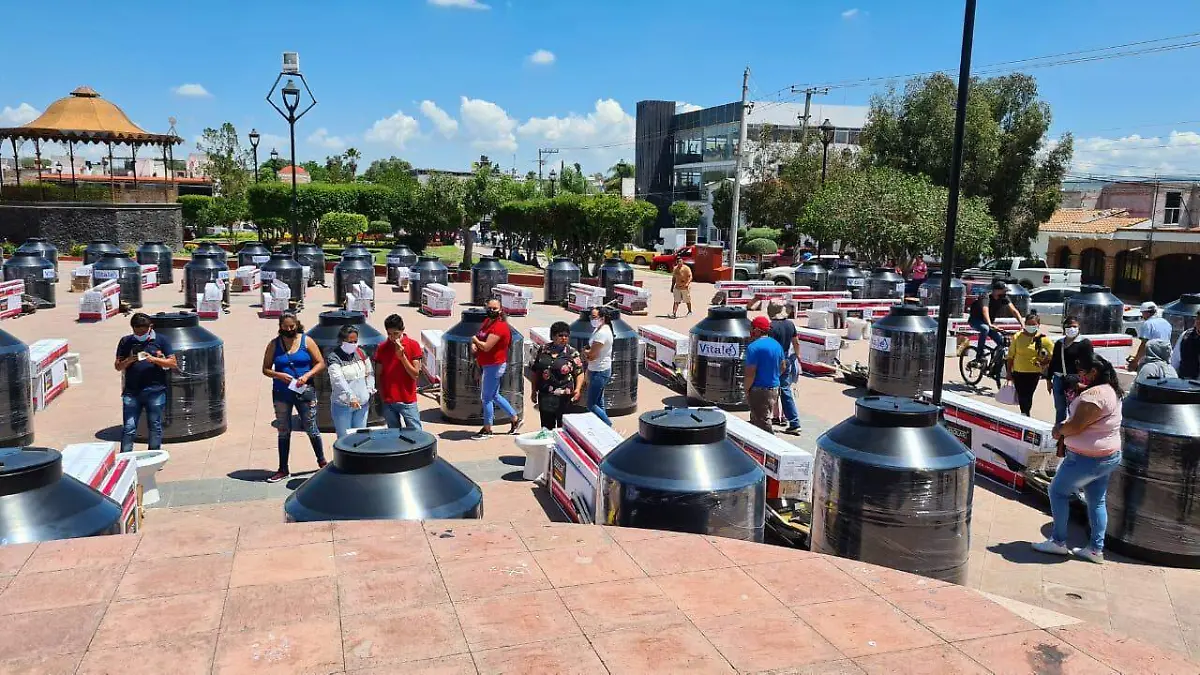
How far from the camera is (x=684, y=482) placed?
5.56m

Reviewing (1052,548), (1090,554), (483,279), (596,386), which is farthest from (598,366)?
(483,279)

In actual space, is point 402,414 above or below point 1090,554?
above

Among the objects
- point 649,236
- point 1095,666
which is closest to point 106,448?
point 1095,666

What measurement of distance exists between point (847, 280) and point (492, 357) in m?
18.5

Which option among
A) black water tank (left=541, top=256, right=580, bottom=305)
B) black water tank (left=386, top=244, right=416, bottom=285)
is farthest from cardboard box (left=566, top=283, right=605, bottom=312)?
black water tank (left=386, top=244, right=416, bottom=285)

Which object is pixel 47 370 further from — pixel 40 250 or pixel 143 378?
pixel 40 250

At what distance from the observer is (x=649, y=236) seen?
7394 cm

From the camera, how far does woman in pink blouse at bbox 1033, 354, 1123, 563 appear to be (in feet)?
21.2

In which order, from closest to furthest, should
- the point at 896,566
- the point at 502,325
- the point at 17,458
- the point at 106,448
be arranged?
the point at 17,458 → the point at 896,566 → the point at 106,448 → the point at 502,325

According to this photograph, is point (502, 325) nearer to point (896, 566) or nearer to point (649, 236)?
point (896, 566)

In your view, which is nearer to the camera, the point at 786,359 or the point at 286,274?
the point at 786,359

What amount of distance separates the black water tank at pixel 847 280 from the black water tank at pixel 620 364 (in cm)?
1532

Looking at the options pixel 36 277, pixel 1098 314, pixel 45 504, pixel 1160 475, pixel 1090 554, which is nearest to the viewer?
pixel 45 504

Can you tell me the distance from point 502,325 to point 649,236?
213 ft
